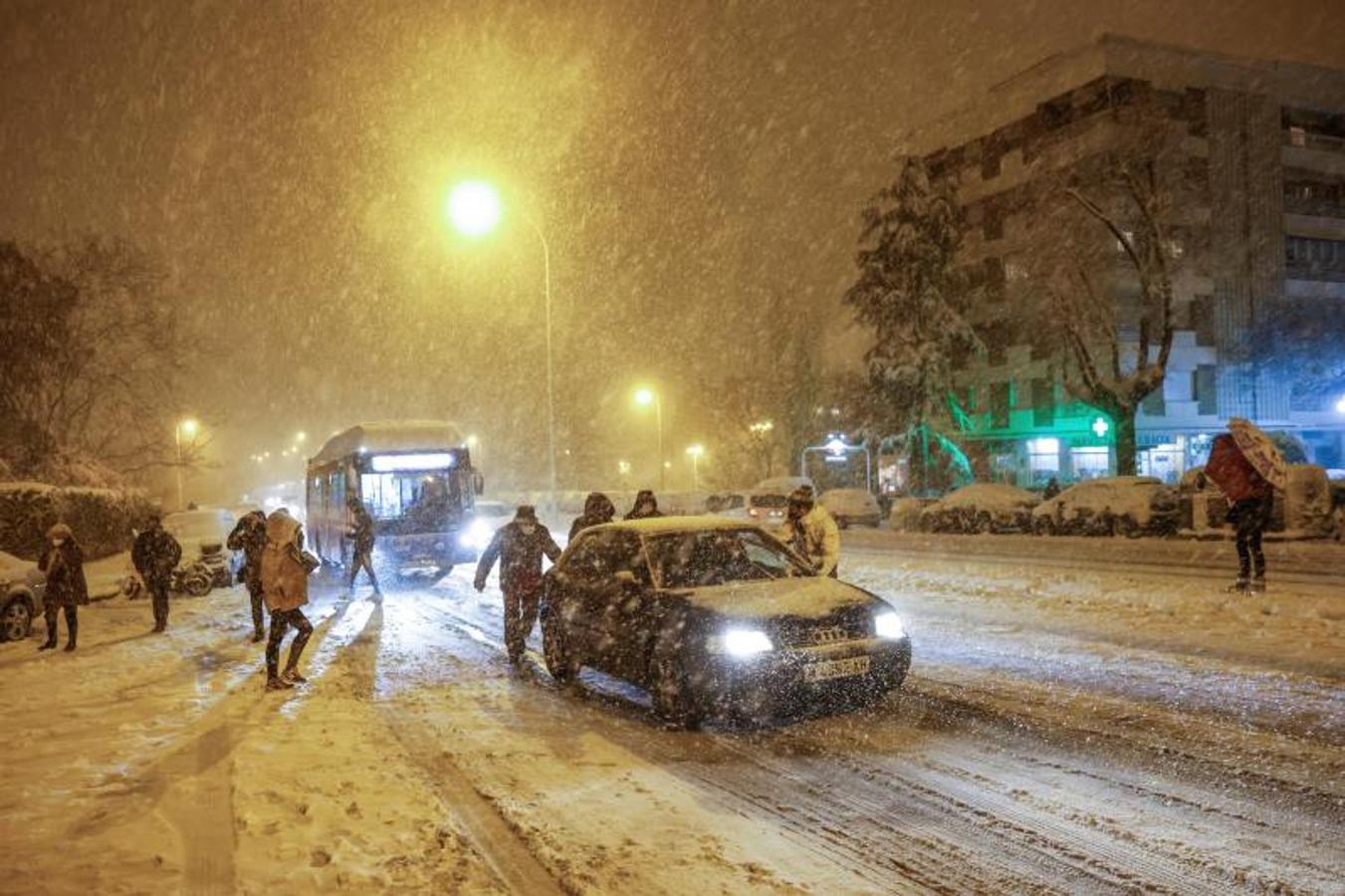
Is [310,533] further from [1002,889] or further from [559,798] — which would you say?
[1002,889]

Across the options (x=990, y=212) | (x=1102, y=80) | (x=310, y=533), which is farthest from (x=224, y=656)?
(x=990, y=212)

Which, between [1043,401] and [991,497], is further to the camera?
[1043,401]

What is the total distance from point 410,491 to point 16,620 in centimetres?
779

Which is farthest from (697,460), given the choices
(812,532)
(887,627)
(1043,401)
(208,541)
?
(887,627)

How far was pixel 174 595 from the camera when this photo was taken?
20.4 metres

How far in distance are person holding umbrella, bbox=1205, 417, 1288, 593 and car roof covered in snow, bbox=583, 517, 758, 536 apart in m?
6.41

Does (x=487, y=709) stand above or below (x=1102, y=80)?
below

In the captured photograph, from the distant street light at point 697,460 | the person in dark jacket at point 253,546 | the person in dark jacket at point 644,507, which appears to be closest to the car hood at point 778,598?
the person in dark jacket at point 644,507

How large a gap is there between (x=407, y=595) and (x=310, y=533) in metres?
9.39

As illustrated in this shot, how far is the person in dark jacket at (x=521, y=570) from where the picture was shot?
1062 centimetres

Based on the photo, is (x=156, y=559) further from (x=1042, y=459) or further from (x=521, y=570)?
(x=1042, y=459)

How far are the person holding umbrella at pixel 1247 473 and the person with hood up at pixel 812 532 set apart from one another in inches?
201

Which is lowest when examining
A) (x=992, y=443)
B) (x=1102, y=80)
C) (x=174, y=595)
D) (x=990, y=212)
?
(x=174, y=595)

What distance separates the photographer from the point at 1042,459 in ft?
171
